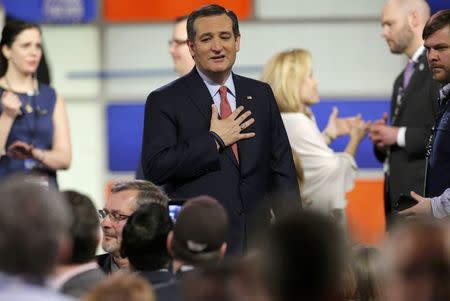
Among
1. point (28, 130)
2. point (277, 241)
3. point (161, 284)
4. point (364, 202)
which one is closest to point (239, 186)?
point (161, 284)

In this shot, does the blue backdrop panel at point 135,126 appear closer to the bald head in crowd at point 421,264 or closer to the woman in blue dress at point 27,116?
the woman in blue dress at point 27,116

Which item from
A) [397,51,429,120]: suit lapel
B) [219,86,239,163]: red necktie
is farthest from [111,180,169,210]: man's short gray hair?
[397,51,429,120]: suit lapel

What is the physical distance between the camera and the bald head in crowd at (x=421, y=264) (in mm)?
3043

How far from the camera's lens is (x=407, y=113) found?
24.8ft

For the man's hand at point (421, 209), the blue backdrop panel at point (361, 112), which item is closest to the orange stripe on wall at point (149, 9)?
the blue backdrop panel at point (361, 112)

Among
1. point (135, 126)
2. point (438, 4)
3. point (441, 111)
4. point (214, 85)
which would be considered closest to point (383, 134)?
point (438, 4)

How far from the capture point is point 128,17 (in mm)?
10039

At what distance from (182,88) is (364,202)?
404 centimetres

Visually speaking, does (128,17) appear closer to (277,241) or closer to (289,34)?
(289,34)

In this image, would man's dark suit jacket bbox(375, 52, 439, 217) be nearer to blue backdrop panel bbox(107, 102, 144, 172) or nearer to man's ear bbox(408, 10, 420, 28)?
man's ear bbox(408, 10, 420, 28)

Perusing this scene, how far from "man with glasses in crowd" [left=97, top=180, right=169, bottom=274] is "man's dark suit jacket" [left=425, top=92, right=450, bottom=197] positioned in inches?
47.8

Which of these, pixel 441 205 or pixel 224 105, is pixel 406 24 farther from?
pixel 441 205

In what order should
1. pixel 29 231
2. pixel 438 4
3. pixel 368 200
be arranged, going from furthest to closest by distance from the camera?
pixel 368 200 → pixel 438 4 → pixel 29 231

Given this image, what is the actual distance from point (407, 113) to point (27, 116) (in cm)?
209
